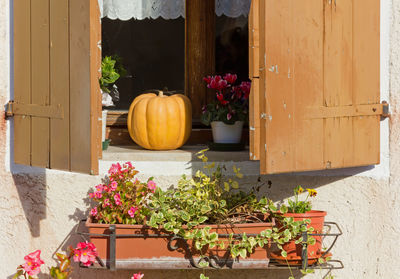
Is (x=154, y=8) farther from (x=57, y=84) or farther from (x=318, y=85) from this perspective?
(x=318, y=85)

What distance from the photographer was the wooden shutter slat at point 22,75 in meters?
3.73

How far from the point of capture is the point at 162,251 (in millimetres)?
3422

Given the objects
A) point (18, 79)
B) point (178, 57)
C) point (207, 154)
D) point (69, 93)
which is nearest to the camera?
point (69, 93)

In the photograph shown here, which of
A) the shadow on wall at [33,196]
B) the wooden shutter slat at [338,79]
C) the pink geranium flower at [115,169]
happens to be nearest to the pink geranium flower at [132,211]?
the pink geranium flower at [115,169]

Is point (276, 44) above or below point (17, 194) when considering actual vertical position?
above

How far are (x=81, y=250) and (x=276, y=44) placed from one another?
1440 millimetres

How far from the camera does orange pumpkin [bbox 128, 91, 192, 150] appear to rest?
164 inches

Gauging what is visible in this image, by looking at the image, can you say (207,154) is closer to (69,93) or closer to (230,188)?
(230,188)

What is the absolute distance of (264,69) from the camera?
10.5 feet

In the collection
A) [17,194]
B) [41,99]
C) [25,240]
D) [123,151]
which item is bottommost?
[25,240]

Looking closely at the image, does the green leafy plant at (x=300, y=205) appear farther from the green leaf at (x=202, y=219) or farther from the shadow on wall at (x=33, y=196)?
the shadow on wall at (x=33, y=196)

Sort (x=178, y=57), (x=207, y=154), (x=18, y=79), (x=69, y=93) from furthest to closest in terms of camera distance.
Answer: (x=178, y=57) → (x=207, y=154) → (x=18, y=79) → (x=69, y=93)

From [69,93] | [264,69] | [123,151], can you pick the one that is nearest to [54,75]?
[69,93]

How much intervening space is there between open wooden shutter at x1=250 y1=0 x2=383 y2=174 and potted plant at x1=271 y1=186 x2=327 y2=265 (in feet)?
0.92
